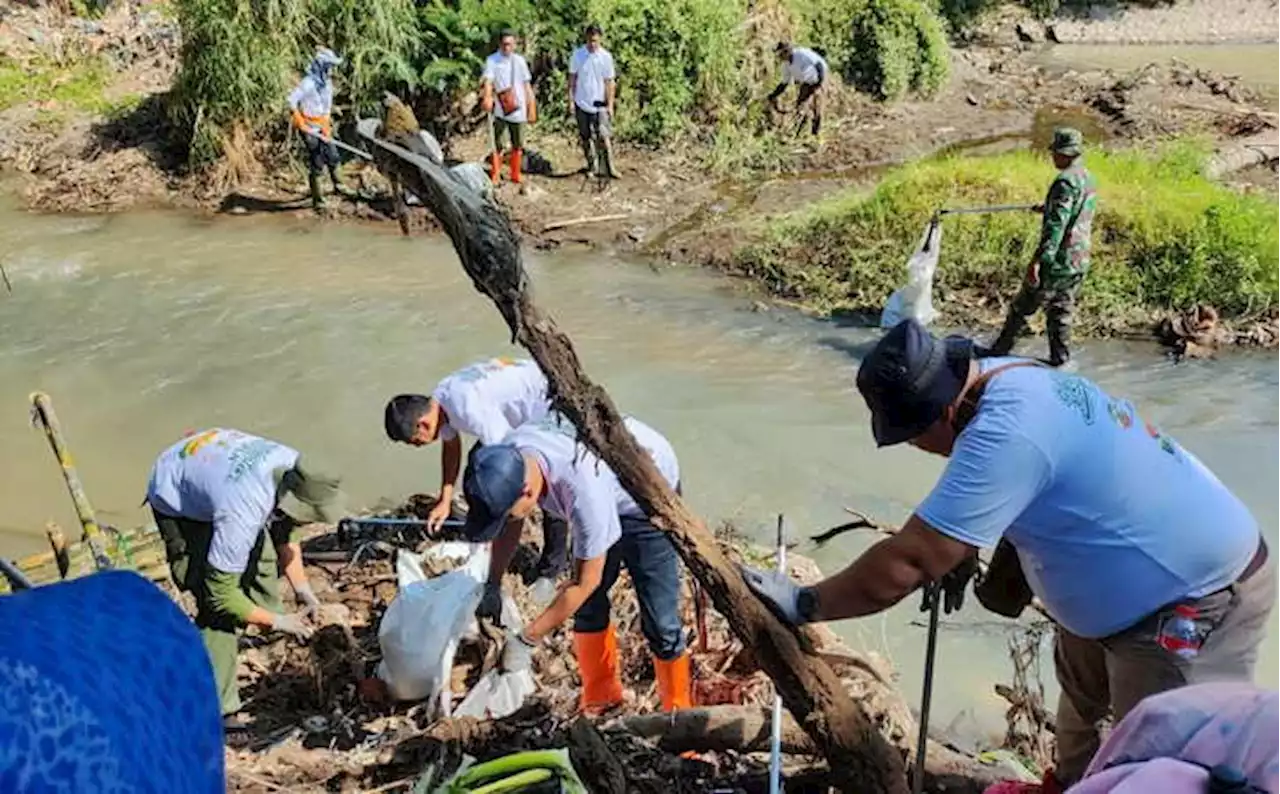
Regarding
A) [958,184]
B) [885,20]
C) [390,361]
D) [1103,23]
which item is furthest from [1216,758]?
[1103,23]

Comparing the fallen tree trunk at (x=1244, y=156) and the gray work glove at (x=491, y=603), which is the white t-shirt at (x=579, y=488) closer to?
the gray work glove at (x=491, y=603)

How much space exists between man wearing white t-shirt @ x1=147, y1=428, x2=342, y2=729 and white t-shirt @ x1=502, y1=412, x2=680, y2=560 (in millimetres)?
962

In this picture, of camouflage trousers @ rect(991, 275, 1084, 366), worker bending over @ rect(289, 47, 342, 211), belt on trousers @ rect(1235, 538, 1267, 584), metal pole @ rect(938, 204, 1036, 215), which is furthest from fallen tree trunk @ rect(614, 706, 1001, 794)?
worker bending over @ rect(289, 47, 342, 211)

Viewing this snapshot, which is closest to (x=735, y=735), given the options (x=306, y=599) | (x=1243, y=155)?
(x=306, y=599)

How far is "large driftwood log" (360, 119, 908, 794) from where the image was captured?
2578 millimetres

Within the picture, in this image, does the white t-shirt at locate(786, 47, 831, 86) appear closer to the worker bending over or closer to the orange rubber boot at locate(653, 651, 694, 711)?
the worker bending over

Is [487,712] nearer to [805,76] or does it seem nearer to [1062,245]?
[1062,245]

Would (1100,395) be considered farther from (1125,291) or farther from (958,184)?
(958,184)

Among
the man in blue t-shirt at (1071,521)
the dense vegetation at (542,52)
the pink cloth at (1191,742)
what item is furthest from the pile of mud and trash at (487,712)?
the dense vegetation at (542,52)

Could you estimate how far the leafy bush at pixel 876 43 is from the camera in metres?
15.5

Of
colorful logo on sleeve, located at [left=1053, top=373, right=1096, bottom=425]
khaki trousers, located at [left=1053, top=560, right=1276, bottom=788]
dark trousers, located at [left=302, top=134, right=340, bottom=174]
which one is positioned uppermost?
colorful logo on sleeve, located at [left=1053, top=373, right=1096, bottom=425]

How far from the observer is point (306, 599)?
505 centimetres

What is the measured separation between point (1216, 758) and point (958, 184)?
9431 millimetres

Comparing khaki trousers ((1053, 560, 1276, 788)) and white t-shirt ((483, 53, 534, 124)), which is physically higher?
white t-shirt ((483, 53, 534, 124))
